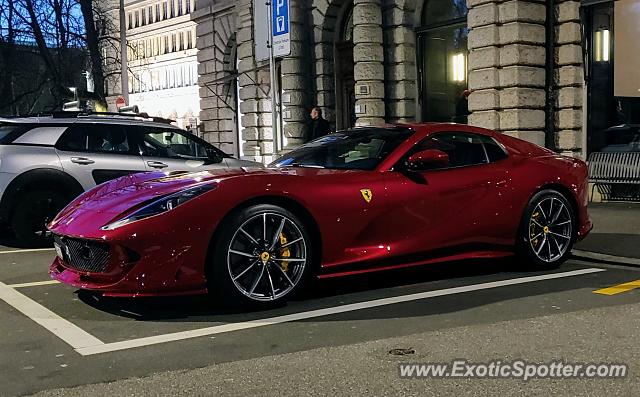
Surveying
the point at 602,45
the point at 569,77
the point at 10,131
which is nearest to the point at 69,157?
the point at 10,131

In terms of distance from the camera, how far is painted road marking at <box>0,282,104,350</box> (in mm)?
4568

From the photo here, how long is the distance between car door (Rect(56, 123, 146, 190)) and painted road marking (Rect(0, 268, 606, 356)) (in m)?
2.73

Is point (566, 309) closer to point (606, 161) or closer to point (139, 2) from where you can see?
Result: point (606, 161)

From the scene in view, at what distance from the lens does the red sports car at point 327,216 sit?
4.98m

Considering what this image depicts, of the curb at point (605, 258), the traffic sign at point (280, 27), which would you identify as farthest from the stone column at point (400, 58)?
the curb at point (605, 258)

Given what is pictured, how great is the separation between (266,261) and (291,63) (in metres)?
15.3

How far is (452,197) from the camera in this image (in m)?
6.15

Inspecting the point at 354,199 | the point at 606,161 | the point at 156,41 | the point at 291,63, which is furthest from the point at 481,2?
the point at 156,41

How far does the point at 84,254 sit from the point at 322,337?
1.88 meters

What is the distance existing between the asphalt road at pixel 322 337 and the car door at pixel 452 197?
0.42 metres

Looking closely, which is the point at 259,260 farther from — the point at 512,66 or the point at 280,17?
the point at 512,66

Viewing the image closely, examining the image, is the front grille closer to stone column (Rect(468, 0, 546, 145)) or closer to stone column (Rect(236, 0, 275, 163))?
stone column (Rect(468, 0, 546, 145))

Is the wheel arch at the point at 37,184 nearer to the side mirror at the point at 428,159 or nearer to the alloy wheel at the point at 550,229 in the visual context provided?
the side mirror at the point at 428,159

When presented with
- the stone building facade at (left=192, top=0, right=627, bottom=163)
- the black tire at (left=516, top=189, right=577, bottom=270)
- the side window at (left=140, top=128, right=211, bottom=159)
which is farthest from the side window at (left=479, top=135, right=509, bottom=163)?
the stone building facade at (left=192, top=0, right=627, bottom=163)
